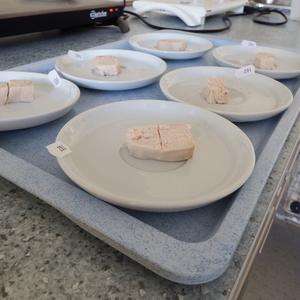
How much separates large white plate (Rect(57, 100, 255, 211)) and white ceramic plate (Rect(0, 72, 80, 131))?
0.19 feet

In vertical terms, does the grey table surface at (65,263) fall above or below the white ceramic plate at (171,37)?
above

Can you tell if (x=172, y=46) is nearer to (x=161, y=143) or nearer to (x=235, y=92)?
(x=235, y=92)

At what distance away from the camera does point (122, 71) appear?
0.76 m

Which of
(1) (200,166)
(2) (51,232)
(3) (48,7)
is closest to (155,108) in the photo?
(1) (200,166)

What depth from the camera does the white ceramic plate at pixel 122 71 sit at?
2.15 feet

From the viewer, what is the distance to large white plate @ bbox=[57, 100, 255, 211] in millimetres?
342

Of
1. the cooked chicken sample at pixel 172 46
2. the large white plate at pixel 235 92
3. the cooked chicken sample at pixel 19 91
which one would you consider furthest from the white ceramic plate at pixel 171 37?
the cooked chicken sample at pixel 19 91

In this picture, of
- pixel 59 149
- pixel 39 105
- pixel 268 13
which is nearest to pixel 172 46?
pixel 39 105

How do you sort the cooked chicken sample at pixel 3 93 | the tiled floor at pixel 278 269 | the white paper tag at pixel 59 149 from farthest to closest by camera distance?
the tiled floor at pixel 278 269 → the cooked chicken sample at pixel 3 93 → the white paper tag at pixel 59 149

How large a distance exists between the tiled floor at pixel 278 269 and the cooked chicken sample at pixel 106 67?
837mm

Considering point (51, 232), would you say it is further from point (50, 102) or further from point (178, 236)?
point (50, 102)

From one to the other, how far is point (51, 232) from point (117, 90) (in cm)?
40

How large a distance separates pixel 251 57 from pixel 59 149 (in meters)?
0.72

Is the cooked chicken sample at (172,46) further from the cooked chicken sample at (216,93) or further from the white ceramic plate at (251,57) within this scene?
the cooked chicken sample at (216,93)
